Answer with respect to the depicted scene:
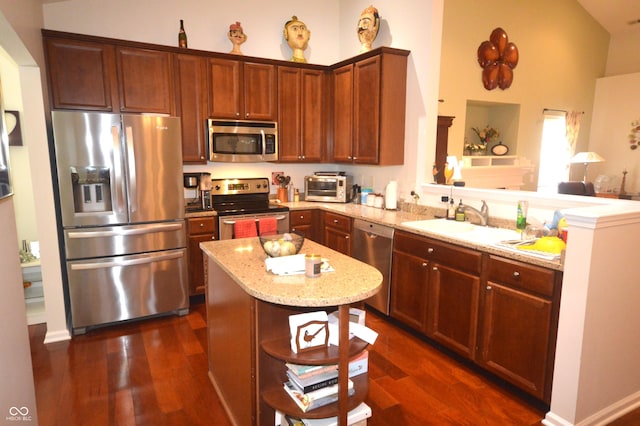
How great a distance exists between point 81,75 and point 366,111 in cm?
262

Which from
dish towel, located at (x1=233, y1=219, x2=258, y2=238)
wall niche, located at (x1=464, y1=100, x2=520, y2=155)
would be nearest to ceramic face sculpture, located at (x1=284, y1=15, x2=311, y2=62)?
dish towel, located at (x1=233, y1=219, x2=258, y2=238)

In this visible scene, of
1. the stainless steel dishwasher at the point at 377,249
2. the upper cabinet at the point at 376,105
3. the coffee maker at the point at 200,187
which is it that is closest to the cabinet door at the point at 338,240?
the stainless steel dishwasher at the point at 377,249

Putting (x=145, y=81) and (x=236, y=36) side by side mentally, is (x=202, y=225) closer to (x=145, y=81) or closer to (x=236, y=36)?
(x=145, y=81)

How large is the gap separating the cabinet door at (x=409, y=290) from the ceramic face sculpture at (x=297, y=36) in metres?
2.61

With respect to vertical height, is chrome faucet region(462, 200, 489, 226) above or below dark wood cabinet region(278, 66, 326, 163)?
below

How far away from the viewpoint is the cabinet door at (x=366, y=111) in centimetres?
375

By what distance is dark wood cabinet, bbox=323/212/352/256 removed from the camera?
3840 millimetres

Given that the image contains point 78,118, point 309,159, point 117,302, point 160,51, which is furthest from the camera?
point 309,159

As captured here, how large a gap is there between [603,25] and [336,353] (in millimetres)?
8839

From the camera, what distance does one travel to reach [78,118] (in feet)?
9.84

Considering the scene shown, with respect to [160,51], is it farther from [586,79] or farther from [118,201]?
[586,79]

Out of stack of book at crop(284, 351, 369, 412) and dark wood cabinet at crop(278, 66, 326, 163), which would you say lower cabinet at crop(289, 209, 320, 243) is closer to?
dark wood cabinet at crop(278, 66, 326, 163)

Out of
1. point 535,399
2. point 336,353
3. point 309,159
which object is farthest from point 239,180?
point 535,399

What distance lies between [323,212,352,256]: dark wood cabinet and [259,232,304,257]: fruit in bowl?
1737 mm
